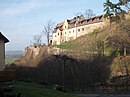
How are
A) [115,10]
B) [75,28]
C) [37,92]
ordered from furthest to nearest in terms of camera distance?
1. [75,28]
2. [115,10]
3. [37,92]

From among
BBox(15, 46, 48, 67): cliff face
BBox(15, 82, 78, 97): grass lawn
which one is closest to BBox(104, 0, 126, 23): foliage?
BBox(15, 46, 48, 67): cliff face

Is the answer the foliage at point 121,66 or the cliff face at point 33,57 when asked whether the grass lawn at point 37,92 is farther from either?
the foliage at point 121,66

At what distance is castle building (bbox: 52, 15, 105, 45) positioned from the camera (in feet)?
298

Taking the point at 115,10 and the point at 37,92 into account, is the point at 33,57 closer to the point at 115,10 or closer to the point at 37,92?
the point at 115,10

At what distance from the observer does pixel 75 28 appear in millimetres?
99250

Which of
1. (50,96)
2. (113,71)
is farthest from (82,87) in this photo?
(50,96)

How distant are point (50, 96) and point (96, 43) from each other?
4570cm

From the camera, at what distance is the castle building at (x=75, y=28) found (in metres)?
90.7

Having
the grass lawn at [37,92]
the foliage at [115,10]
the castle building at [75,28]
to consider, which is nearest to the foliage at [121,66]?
the foliage at [115,10]

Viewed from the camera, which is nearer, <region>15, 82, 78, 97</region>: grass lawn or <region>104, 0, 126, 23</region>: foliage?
<region>15, 82, 78, 97</region>: grass lawn

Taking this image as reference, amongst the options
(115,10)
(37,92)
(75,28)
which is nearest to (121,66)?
(115,10)

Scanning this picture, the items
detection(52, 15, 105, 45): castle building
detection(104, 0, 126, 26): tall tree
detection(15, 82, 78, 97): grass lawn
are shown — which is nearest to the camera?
detection(15, 82, 78, 97): grass lawn

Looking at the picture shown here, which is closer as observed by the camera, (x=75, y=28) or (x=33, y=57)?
(x=33, y=57)

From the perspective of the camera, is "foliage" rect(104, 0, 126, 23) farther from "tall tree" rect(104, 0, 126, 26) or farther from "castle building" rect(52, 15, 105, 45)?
"castle building" rect(52, 15, 105, 45)
